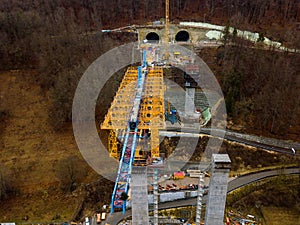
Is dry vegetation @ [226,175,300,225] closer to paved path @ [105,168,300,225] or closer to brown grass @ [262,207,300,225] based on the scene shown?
brown grass @ [262,207,300,225]

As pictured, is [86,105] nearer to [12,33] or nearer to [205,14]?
[12,33]

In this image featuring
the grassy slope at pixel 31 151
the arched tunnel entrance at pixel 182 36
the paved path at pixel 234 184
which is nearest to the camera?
the paved path at pixel 234 184

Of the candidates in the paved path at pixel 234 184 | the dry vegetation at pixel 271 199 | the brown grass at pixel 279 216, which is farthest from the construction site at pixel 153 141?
the brown grass at pixel 279 216

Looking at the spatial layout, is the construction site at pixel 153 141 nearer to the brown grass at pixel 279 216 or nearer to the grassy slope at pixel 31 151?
the brown grass at pixel 279 216

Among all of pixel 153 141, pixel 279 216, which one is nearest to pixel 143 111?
pixel 153 141

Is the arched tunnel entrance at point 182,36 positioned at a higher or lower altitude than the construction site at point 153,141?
higher

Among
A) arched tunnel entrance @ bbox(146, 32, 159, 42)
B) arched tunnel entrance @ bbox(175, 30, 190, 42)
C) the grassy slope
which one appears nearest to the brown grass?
the grassy slope
